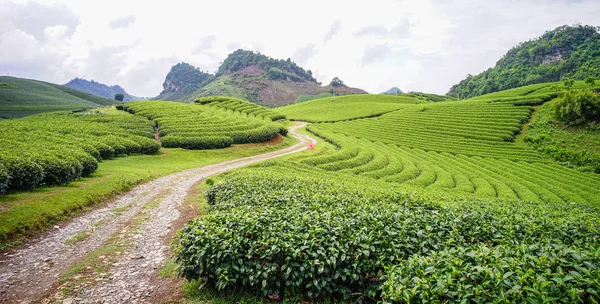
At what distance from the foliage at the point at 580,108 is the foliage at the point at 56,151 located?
55.4 meters

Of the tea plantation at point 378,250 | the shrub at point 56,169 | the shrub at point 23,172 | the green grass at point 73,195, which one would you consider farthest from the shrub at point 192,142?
the tea plantation at point 378,250

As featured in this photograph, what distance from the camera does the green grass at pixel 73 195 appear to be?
1100cm

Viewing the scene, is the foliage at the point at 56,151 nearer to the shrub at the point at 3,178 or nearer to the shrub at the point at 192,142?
the shrub at the point at 3,178

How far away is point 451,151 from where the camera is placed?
43188mm

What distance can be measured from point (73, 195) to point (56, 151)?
6022 mm

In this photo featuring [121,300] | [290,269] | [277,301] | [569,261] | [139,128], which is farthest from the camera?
[139,128]

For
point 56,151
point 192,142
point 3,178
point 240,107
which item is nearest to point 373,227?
point 3,178

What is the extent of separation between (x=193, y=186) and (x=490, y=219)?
16.9 metres

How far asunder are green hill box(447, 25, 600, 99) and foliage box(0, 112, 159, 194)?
4580 inches

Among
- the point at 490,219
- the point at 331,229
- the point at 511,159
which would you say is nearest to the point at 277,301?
the point at 331,229

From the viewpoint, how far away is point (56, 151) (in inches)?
739

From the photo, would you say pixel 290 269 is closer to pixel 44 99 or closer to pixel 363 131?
pixel 363 131

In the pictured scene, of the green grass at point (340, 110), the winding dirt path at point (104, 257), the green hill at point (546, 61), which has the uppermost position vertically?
the green hill at point (546, 61)

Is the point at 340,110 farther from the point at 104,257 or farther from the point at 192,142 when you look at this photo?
the point at 104,257
